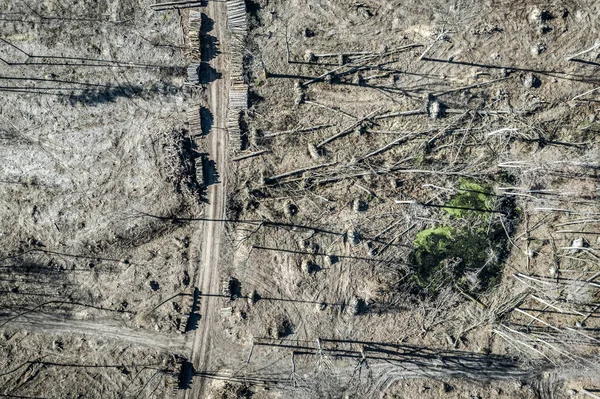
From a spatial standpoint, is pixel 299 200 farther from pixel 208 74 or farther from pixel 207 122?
pixel 208 74

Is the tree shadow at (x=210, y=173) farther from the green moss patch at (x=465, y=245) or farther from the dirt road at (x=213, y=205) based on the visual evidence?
the green moss patch at (x=465, y=245)

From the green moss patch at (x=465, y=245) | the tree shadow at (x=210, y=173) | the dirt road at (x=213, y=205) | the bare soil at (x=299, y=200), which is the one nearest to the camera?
the bare soil at (x=299, y=200)

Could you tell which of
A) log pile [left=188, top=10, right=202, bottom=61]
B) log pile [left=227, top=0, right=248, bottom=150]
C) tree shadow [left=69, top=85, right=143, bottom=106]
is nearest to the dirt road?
log pile [left=227, top=0, right=248, bottom=150]

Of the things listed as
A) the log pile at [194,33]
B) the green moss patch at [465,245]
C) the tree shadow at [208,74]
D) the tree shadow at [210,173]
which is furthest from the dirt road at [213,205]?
the green moss patch at [465,245]

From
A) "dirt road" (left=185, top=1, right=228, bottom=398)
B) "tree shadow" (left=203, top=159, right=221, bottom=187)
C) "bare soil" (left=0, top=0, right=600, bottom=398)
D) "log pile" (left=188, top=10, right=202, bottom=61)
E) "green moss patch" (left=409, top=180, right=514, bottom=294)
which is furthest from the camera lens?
"green moss patch" (left=409, top=180, right=514, bottom=294)

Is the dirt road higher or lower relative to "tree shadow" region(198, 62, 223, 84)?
lower

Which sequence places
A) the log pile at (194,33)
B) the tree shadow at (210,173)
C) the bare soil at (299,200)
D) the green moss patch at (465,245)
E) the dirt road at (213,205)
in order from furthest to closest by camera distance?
the green moss patch at (465,245) → the tree shadow at (210,173) → the dirt road at (213,205) → the bare soil at (299,200) → the log pile at (194,33)

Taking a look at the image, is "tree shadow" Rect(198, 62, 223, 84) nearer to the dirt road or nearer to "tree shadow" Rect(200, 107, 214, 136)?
the dirt road

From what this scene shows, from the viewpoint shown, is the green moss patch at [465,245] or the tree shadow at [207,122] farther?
the green moss patch at [465,245]

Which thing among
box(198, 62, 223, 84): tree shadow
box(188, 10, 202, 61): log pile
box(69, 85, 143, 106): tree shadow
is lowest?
box(69, 85, 143, 106): tree shadow
